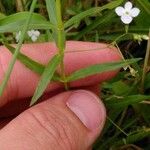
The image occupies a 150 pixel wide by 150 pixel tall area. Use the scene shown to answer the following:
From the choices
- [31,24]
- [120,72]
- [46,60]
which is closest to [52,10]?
[31,24]

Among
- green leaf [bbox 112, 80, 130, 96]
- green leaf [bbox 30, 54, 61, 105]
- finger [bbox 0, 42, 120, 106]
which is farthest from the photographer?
green leaf [bbox 112, 80, 130, 96]

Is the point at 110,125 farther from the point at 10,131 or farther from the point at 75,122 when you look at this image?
the point at 10,131

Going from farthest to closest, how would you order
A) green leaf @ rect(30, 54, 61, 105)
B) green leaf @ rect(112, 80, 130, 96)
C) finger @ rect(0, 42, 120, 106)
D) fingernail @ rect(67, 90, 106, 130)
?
green leaf @ rect(112, 80, 130, 96) → finger @ rect(0, 42, 120, 106) → fingernail @ rect(67, 90, 106, 130) → green leaf @ rect(30, 54, 61, 105)

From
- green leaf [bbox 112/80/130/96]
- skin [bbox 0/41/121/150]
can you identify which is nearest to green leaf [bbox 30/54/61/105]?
skin [bbox 0/41/121/150]

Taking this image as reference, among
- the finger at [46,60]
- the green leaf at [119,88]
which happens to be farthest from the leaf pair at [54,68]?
the green leaf at [119,88]

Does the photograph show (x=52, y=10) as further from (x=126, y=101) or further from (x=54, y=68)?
(x=126, y=101)

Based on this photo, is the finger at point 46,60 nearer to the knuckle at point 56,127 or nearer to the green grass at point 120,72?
the green grass at point 120,72

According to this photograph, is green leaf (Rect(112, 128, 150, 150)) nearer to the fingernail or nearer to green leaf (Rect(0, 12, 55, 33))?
the fingernail
